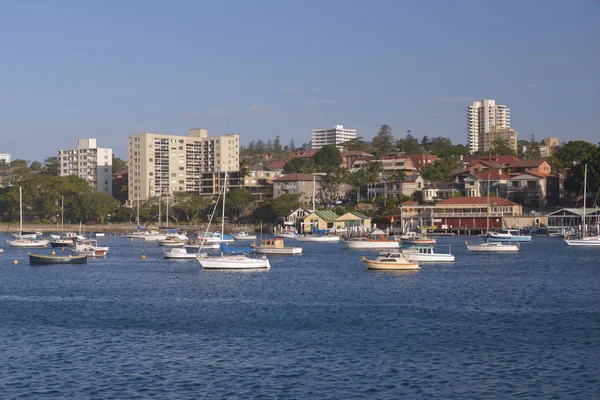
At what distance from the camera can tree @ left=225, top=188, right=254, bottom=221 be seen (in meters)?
157

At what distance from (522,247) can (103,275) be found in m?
54.6

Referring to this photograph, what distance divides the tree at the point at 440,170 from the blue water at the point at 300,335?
348 feet

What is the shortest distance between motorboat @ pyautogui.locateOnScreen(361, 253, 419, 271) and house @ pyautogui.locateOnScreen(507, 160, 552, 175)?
9685 cm

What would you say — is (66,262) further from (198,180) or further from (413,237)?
(198,180)

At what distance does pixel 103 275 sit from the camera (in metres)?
63.2

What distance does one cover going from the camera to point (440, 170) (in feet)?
567

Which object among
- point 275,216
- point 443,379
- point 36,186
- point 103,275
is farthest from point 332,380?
point 36,186

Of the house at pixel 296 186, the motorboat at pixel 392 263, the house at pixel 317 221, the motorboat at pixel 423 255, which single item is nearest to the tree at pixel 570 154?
the house at pixel 296 186

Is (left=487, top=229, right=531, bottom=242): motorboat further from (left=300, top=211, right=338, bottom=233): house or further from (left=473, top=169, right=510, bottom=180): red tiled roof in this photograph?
(left=473, top=169, right=510, bottom=180): red tiled roof

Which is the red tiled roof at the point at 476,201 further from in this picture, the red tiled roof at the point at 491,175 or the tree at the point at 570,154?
the tree at the point at 570,154

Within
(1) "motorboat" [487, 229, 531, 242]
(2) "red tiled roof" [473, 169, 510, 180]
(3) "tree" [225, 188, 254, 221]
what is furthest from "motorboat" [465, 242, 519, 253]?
(3) "tree" [225, 188, 254, 221]

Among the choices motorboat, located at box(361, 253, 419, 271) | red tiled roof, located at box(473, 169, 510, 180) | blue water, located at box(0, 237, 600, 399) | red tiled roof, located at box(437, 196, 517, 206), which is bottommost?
blue water, located at box(0, 237, 600, 399)

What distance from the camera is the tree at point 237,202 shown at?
516 ft

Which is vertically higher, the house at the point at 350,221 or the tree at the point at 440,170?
the tree at the point at 440,170
